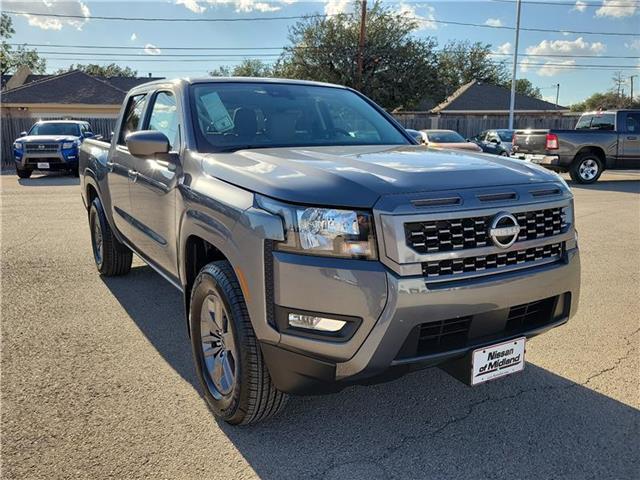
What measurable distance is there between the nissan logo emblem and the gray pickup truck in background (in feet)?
46.6

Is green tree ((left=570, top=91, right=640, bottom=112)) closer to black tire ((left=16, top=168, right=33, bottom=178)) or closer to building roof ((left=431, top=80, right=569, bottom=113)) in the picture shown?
building roof ((left=431, top=80, right=569, bottom=113))

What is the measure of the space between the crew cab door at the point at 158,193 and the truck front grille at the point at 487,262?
1783 mm

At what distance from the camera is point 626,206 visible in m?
11.3

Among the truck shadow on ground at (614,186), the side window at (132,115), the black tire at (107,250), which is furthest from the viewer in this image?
the truck shadow on ground at (614,186)

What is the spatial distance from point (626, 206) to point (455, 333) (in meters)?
10.5

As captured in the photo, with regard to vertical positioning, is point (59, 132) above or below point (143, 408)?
above

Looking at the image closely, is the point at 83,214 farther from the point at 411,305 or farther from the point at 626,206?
the point at 626,206

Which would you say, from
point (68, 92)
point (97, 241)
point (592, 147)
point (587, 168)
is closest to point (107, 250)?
point (97, 241)

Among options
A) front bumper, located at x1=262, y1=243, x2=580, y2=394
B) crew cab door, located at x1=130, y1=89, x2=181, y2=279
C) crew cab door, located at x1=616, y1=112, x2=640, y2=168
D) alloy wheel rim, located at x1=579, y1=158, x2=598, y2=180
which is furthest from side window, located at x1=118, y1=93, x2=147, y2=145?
crew cab door, located at x1=616, y1=112, x2=640, y2=168

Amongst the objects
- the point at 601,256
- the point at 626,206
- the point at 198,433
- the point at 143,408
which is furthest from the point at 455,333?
the point at 626,206

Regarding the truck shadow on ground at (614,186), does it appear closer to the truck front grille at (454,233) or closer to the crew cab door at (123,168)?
the crew cab door at (123,168)

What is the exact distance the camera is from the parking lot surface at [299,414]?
8.61 feet

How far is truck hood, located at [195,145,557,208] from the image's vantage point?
2.42m

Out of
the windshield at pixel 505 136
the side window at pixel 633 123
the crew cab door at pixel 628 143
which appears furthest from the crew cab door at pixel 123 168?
the windshield at pixel 505 136
